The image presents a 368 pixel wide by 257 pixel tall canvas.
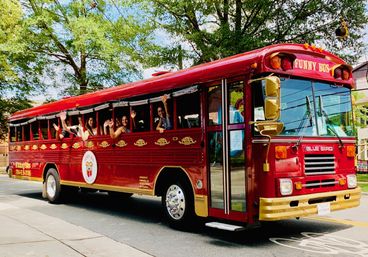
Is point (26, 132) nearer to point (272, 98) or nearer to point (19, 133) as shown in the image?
point (19, 133)

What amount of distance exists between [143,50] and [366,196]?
14.6 m

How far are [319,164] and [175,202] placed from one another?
2.69m

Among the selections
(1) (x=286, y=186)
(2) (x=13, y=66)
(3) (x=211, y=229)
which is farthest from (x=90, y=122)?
(2) (x=13, y=66)

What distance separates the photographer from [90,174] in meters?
11.3

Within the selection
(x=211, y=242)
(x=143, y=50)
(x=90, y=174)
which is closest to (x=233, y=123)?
(x=211, y=242)

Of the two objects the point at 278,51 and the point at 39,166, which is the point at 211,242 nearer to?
the point at 278,51

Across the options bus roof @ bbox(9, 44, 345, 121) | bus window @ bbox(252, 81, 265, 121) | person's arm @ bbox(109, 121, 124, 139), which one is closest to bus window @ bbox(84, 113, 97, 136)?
bus roof @ bbox(9, 44, 345, 121)

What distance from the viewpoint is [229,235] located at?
7.94 m

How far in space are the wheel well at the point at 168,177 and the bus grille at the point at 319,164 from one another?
2235 millimetres

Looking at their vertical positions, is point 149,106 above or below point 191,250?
above

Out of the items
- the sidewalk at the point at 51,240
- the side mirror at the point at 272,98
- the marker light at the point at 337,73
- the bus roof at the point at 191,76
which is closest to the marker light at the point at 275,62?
the bus roof at the point at 191,76

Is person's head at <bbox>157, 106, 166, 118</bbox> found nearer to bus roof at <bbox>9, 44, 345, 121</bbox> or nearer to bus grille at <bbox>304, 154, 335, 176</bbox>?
bus roof at <bbox>9, 44, 345, 121</bbox>

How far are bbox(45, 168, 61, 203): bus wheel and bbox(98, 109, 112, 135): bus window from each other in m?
2.73

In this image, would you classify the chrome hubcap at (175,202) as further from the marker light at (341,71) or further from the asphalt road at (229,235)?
the marker light at (341,71)
